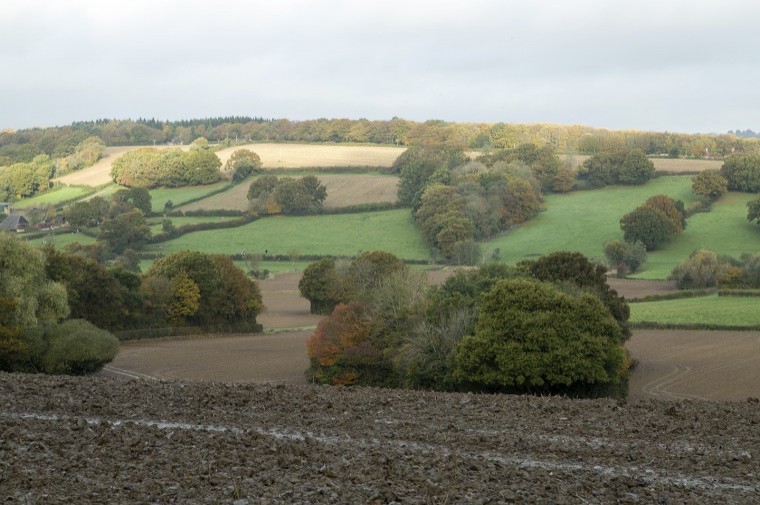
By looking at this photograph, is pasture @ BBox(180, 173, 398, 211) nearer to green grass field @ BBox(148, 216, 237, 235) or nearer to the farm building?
green grass field @ BBox(148, 216, 237, 235)

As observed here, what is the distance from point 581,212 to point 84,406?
90.1 m

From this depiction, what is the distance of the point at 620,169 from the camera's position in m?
116

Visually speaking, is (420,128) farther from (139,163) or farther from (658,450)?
(658,450)

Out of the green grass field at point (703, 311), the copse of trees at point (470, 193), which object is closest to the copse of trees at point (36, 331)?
the green grass field at point (703, 311)

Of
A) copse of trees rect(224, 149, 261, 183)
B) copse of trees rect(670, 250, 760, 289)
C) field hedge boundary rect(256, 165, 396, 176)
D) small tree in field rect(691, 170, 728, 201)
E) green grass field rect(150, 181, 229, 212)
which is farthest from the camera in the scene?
field hedge boundary rect(256, 165, 396, 176)

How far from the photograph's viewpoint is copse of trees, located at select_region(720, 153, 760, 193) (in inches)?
4215

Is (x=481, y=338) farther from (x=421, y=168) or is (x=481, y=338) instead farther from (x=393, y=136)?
(x=393, y=136)

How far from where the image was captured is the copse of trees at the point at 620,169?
115 meters

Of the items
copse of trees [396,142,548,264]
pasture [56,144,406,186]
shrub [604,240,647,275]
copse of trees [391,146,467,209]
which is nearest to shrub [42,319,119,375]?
copse of trees [396,142,548,264]

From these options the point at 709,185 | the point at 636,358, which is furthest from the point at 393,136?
the point at 636,358

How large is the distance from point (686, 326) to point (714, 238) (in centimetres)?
4015

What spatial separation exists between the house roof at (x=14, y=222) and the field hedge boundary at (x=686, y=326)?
7521 cm

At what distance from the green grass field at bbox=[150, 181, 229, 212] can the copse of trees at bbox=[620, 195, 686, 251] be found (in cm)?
4992

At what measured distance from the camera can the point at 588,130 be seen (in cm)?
15838
